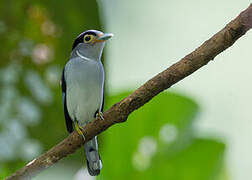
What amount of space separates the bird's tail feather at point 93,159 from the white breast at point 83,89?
0.62ft

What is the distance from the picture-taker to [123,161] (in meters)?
3.26

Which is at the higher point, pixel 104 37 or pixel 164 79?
pixel 164 79

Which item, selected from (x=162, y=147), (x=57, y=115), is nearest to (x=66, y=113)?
(x=57, y=115)

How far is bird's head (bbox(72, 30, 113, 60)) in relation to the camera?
2.93 metres

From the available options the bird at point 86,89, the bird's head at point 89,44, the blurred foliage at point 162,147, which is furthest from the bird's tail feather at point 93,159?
the bird's head at point 89,44

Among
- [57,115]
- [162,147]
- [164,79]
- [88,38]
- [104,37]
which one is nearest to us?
[164,79]

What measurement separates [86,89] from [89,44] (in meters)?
0.34

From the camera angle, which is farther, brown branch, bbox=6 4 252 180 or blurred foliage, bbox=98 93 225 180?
blurred foliage, bbox=98 93 225 180

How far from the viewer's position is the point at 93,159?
294cm

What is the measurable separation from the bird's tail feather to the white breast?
0.62 ft

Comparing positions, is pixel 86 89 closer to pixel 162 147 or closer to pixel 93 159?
pixel 93 159

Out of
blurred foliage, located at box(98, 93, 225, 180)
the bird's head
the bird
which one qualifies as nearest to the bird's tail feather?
the bird

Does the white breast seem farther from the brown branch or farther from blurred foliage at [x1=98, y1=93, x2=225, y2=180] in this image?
the brown branch

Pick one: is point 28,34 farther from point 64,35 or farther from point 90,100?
point 90,100
